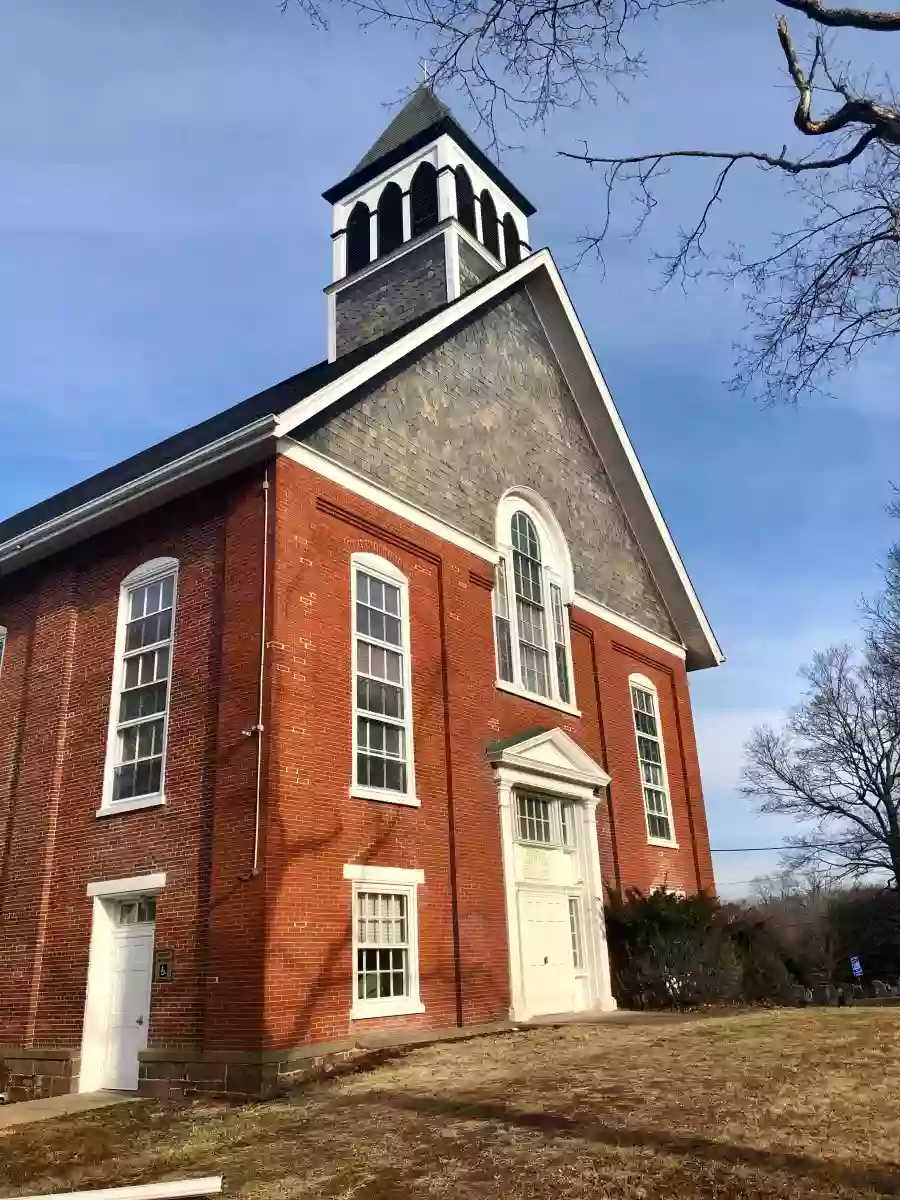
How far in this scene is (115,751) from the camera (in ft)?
44.9

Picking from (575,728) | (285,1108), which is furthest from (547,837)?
(285,1108)

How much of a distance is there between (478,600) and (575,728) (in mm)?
3308

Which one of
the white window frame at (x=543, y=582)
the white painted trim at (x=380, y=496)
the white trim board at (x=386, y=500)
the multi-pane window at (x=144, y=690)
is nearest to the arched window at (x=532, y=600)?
the white window frame at (x=543, y=582)

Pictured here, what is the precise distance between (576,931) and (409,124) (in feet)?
57.9

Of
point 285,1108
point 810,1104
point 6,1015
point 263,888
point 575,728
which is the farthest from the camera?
point 575,728

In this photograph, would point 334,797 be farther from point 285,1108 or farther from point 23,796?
point 23,796

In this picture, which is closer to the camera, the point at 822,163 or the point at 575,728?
the point at 822,163

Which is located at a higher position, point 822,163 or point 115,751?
point 822,163

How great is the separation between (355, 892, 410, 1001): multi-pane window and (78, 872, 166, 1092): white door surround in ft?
8.11

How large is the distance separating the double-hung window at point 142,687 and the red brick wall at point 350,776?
6.79ft

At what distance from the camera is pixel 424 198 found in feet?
69.5

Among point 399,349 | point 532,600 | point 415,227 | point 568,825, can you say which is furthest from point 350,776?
point 415,227

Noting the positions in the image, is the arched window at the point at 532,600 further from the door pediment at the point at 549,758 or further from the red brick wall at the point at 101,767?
the red brick wall at the point at 101,767

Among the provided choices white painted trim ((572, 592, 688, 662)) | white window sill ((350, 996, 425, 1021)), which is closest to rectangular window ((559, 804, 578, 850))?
white painted trim ((572, 592, 688, 662))
